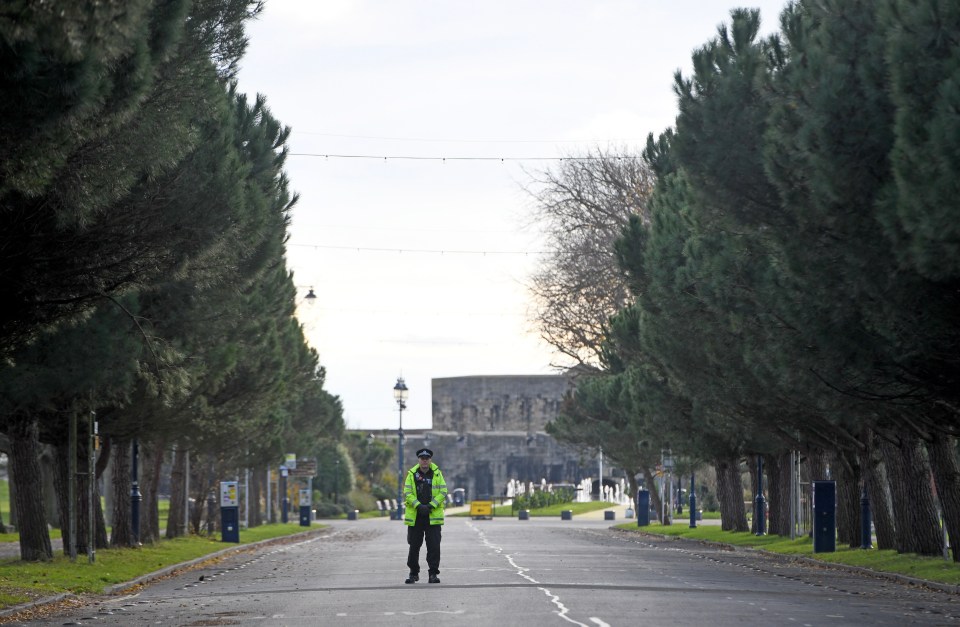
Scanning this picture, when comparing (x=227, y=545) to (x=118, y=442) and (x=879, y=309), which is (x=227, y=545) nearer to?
(x=118, y=442)

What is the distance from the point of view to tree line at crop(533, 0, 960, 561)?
17344 mm

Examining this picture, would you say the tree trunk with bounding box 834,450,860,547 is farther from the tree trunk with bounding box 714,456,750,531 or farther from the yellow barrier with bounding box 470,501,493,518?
the yellow barrier with bounding box 470,501,493,518

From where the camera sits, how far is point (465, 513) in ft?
295

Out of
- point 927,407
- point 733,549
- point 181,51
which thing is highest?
point 181,51

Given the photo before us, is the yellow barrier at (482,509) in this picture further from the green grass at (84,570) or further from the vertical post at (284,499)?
the green grass at (84,570)

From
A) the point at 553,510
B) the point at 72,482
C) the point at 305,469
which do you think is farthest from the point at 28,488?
the point at 553,510

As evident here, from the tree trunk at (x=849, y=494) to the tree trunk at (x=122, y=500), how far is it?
1626 cm

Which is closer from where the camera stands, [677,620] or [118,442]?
[677,620]

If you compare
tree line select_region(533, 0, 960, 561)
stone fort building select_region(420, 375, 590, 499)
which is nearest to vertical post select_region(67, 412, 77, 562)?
tree line select_region(533, 0, 960, 561)

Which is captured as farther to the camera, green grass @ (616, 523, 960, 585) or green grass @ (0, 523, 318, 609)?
green grass @ (616, 523, 960, 585)

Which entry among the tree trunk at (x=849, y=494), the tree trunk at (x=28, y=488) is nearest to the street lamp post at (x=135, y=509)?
the tree trunk at (x=28, y=488)

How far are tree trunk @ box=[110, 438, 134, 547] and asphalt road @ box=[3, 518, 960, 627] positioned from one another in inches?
140

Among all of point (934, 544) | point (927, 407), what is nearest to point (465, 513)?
point (934, 544)

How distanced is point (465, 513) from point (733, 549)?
49758 mm
